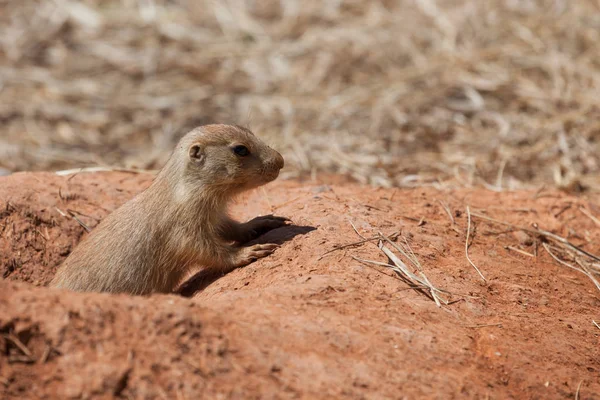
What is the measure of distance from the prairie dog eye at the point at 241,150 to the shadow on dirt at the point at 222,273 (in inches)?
26.2

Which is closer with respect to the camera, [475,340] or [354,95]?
[475,340]

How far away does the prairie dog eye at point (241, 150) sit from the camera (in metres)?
5.82

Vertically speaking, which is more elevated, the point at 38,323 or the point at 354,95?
the point at 38,323

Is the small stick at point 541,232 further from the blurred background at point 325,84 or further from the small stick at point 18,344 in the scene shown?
the small stick at point 18,344

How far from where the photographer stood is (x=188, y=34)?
14328 millimetres

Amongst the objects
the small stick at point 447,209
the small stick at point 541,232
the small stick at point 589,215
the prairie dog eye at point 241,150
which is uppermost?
the prairie dog eye at point 241,150

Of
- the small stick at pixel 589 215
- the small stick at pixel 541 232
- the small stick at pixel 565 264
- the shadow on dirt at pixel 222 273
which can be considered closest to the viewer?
the shadow on dirt at pixel 222 273

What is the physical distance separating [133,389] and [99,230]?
8.42 ft

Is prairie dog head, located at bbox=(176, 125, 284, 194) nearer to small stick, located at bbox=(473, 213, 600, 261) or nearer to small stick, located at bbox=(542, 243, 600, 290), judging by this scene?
small stick, located at bbox=(473, 213, 600, 261)

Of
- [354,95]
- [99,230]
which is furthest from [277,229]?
[354,95]

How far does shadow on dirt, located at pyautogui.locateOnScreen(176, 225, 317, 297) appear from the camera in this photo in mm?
5746

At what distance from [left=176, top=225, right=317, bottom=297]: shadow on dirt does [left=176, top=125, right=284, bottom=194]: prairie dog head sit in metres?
0.42

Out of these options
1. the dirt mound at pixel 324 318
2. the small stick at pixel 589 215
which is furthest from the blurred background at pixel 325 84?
the dirt mound at pixel 324 318

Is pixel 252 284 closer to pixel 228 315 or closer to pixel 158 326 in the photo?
pixel 228 315
